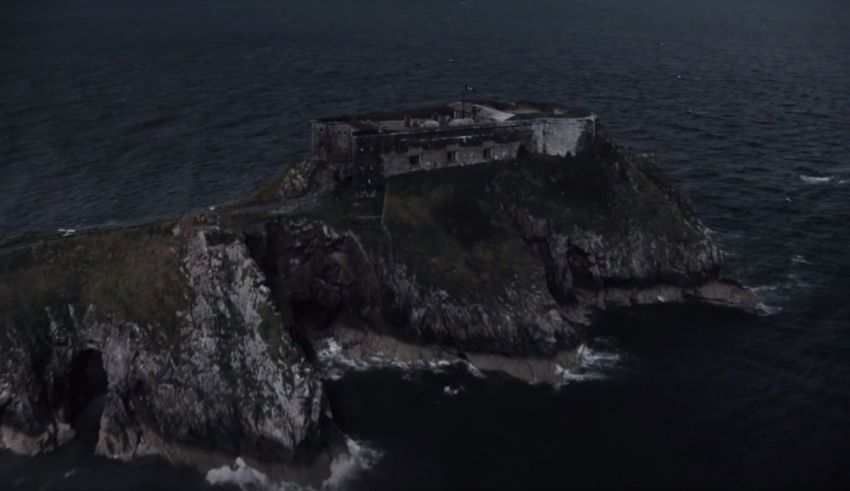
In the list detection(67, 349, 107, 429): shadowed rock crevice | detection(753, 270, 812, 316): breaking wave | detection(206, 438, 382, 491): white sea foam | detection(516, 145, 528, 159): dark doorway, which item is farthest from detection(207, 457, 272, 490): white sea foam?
detection(753, 270, 812, 316): breaking wave

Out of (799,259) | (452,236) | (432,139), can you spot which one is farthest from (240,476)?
(799,259)

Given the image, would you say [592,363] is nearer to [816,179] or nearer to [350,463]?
[350,463]

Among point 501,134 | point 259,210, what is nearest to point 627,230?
point 501,134

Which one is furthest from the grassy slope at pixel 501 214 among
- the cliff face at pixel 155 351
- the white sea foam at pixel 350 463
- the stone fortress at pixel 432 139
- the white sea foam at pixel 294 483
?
the white sea foam at pixel 294 483

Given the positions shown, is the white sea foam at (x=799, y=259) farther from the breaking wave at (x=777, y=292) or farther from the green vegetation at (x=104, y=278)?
the green vegetation at (x=104, y=278)

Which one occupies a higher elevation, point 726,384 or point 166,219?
point 166,219

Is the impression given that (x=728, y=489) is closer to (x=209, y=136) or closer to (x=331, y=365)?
(x=331, y=365)

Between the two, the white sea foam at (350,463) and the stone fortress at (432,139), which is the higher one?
the stone fortress at (432,139)

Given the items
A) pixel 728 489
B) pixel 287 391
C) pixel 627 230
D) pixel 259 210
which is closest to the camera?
pixel 728 489
